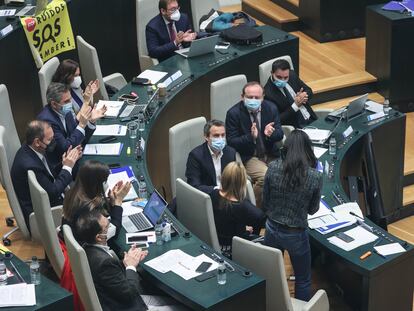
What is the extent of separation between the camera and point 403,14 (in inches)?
392

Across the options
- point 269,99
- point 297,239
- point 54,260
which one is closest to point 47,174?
point 54,260

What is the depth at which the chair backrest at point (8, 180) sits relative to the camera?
6695 mm

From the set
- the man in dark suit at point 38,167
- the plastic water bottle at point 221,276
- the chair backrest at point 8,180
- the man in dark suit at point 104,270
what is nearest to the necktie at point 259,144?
the man in dark suit at point 38,167

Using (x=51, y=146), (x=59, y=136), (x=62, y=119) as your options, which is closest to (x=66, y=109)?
(x=62, y=119)

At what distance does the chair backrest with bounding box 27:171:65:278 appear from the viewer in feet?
20.0

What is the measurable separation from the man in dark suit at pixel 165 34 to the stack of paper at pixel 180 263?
3866mm

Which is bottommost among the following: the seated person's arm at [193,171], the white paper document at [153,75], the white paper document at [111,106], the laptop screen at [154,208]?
the seated person's arm at [193,171]

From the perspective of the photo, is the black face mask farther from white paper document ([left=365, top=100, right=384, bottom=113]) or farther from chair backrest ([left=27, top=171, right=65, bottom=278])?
white paper document ([left=365, top=100, right=384, bottom=113])

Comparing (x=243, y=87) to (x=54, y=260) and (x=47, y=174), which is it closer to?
(x=47, y=174)

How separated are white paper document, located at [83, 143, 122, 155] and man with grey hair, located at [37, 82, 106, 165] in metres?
0.09

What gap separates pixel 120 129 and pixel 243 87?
1.25 m

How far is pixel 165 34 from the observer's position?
9453mm

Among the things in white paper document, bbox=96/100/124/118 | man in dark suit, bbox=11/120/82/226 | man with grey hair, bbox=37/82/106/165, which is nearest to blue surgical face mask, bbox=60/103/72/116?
man with grey hair, bbox=37/82/106/165

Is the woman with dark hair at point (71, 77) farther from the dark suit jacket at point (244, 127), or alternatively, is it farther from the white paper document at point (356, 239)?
the white paper document at point (356, 239)
